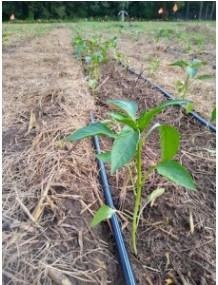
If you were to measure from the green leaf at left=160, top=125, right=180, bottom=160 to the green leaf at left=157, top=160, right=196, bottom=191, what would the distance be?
0.03 meters

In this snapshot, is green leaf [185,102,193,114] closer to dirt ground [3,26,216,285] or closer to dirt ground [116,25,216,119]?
dirt ground [3,26,216,285]

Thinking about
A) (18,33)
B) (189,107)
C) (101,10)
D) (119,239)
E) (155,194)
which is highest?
(101,10)

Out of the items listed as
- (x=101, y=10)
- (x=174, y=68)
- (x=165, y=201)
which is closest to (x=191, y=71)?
(x=165, y=201)

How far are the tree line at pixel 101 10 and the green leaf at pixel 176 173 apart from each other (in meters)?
13.2

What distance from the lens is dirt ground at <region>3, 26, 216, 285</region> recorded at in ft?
3.52

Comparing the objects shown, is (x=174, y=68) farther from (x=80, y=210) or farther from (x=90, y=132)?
(x=90, y=132)

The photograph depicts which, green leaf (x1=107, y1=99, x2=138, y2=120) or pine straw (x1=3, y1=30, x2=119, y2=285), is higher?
green leaf (x1=107, y1=99, x2=138, y2=120)

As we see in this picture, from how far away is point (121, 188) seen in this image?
1.42 meters

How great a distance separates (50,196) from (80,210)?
125 millimetres

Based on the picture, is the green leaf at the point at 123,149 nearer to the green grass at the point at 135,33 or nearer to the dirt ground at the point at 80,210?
the dirt ground at the point at 80,210

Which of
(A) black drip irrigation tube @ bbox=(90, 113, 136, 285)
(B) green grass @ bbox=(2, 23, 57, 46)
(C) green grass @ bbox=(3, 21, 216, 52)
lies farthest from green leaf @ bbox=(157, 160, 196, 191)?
(C) green grass @ bbox=(3, 21, 216, 52)

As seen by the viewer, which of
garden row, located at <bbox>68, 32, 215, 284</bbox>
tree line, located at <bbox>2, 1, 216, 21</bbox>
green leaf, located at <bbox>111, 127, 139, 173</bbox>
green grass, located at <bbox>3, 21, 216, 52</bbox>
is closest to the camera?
green leaf, located at <bbox>111, 127, 139, 173</bbox>

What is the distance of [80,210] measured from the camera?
129 cm

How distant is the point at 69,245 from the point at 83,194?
260 millimetres
